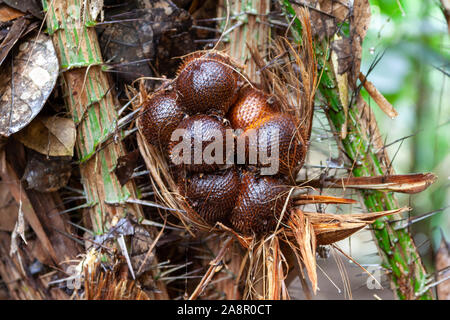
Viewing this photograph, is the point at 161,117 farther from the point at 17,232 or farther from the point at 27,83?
the point at 17,232

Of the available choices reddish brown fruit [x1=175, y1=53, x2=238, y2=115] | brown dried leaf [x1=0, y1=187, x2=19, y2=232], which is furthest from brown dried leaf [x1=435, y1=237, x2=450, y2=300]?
brown dried leaf [x1=0, y1=187, x2=19, y2=232]

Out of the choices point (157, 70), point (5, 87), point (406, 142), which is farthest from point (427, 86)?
point (5, 87)

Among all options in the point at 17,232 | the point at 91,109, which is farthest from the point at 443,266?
the point at 17,232

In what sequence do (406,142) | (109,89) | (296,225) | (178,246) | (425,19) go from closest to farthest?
(296,225) → (109,89) → (178,246) → (425,19) → (406,142)

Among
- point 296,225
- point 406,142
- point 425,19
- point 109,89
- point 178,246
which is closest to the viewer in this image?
point 296,225

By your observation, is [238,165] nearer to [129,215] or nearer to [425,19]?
[129,215]

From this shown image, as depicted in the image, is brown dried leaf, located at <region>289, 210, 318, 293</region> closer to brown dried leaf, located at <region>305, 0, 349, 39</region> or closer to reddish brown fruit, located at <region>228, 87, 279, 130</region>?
reddish brown fruit, located at <region>228, 87, 279, 130</region>
